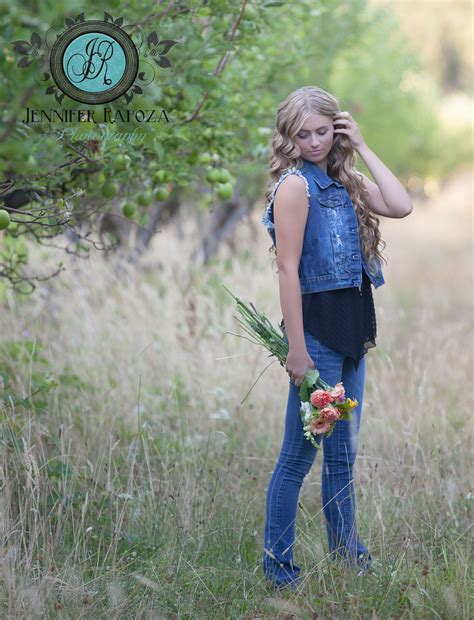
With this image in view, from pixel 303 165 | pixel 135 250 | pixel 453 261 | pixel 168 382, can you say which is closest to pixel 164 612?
pixel 303 165

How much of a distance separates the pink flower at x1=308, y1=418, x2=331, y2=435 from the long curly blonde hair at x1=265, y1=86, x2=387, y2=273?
0.63 metres

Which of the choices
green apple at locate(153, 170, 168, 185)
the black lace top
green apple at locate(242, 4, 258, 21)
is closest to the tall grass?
the black lace top

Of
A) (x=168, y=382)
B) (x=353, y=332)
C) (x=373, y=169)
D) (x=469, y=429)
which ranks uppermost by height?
(x=373, y=169)

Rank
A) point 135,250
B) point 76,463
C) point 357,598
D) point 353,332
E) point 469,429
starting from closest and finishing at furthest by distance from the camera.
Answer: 1. point 357,598
2. point 353,332
3. point 76,463
4. point 469,429
5. point 135,250

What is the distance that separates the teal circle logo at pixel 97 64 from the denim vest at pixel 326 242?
2.24 ft

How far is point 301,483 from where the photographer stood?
10.5 feet

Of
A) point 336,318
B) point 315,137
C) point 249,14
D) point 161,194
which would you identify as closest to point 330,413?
point 336,318

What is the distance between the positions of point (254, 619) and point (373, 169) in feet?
5.70

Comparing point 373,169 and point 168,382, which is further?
point 168,382

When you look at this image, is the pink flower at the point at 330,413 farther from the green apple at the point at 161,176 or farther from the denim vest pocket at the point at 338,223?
the green apple at the point at 161,176

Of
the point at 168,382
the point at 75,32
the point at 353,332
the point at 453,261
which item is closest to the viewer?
the point at 75,32

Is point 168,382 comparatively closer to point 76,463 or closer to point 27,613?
point 76,463

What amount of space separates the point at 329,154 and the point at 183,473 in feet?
5.19

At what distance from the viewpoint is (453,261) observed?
534 inches
